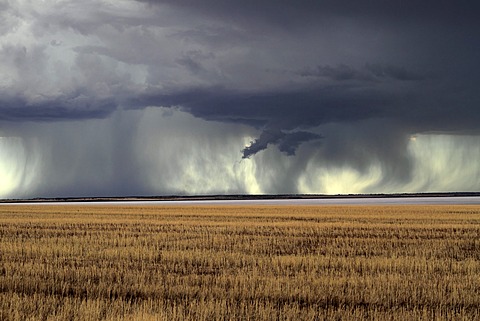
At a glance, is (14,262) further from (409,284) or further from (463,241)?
(463,241)

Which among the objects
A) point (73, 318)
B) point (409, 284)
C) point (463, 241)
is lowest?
point (73, 318)

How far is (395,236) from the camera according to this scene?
32.2 m

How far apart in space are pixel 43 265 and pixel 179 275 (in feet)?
16.5

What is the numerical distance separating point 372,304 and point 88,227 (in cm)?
2935

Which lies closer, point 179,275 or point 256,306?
Result: point 256,306

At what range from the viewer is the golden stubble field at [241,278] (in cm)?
1295

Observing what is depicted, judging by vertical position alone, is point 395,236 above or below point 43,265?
above

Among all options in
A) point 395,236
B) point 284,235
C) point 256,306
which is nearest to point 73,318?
point 256,306

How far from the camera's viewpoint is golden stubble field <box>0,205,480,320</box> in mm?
12951

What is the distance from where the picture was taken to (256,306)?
13.3m

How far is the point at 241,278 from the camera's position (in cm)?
1688

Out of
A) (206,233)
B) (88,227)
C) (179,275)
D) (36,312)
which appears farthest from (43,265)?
(88,227)

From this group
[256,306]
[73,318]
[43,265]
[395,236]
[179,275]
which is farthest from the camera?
[395,236]

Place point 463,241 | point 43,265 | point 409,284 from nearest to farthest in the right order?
point 409,284, point 43,265, point 463,241
